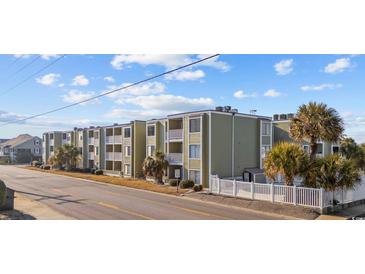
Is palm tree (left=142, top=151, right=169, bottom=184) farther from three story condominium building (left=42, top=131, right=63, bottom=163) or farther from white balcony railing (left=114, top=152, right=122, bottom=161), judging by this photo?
three story condominium building (left=42, top=131, right=63, bottom=163)

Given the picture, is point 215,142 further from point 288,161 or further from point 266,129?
point 288,161

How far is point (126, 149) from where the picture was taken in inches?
1534

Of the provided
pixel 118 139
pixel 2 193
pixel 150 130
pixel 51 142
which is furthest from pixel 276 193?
pixel 51 142

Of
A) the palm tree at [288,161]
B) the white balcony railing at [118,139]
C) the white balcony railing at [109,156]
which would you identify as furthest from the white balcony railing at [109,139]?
the palm tree at [288,161]

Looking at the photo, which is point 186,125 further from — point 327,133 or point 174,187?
point 327,133

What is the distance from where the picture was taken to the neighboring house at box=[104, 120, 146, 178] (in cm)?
3725

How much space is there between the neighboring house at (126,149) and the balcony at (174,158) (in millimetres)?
6812

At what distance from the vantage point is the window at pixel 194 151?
28323mm

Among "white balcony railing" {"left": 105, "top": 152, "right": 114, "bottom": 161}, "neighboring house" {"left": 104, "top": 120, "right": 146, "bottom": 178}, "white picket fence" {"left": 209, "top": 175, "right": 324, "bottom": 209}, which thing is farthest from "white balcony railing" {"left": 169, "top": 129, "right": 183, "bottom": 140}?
"white balcony railing" {"left": 105, "top": 152, "right": 114, "bottom": 161}

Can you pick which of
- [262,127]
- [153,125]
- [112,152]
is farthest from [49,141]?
[262,127]

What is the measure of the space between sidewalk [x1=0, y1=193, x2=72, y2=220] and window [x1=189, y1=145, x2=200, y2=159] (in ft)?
46.0

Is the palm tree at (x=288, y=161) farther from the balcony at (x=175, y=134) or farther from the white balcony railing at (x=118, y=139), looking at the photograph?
the white balcony railing at (x=118, y=139)

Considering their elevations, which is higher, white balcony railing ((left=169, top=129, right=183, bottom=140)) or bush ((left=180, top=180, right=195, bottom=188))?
white balcony railing ((left=169, top=129, right=183, bottom=140))

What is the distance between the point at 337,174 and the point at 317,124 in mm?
3420
